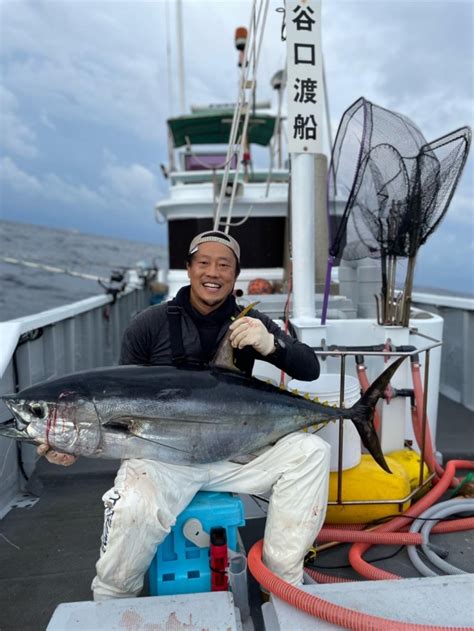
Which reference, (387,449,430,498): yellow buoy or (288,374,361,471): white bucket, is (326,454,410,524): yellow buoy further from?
(387,449,430,498): yellow buoy

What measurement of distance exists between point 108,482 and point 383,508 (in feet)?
6.91

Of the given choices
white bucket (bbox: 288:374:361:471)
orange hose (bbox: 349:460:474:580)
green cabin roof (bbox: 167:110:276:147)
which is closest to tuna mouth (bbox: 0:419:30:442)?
white bucket (bbox: 288:374:361:471)

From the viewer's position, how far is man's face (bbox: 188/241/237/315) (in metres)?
2.46

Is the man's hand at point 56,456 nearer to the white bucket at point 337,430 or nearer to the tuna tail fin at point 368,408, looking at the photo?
the tuna tail fin at point 368,408

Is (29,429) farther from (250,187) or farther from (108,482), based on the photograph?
(250,187)

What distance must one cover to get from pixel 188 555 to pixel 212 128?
25.3 ft

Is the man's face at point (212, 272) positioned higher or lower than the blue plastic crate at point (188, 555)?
higher

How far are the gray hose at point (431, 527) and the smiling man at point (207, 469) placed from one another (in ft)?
2.65

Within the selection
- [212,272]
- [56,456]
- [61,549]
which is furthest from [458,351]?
[56,456]

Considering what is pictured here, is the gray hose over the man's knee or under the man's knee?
under

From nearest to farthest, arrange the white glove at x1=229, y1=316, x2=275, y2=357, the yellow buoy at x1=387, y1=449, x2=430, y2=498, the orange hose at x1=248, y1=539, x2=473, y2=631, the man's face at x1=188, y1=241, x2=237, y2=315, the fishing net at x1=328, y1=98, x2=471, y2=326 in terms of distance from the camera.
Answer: the orange hose at x1=248, y1=539, x2=473, y2=631 < the white glove at x1=229, y1=316, x2=275, y2=357 < the man's face at x1=188, y1=241, x2=237, y2=315 < the yellow buoy at x1=387, y1=449, x2=430, y2=498 < the fishing net at x1=328, y1=98, x2=471, y2=326

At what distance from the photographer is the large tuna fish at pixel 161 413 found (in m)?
1.95

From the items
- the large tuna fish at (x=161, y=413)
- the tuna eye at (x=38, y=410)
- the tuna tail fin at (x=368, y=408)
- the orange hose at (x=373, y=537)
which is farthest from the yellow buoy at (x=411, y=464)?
the tuna eye at (x=38, y=410)

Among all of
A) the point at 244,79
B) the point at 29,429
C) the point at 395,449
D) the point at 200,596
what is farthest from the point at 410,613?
the point at 244,79
